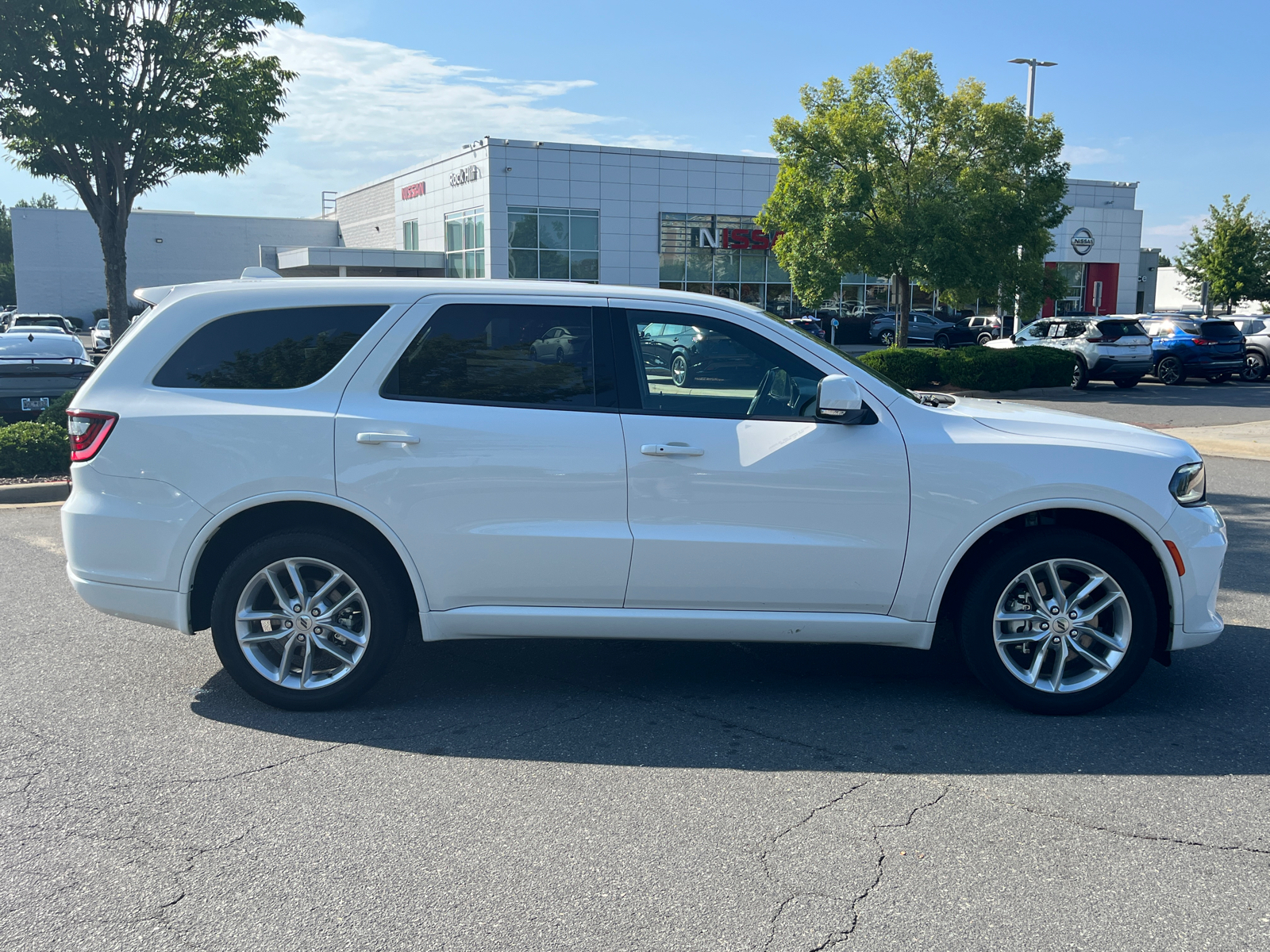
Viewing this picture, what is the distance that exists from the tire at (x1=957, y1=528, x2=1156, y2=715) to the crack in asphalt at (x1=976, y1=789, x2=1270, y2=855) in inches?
35.2

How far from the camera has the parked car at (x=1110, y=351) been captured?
24484 mm

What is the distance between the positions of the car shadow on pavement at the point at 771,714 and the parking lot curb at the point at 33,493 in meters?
6.42

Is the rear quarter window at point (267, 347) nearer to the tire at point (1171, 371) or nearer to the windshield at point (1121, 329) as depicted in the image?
the windshield at point (1121, 329)

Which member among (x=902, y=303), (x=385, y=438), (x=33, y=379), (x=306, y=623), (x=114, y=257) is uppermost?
(x=114, y=257)

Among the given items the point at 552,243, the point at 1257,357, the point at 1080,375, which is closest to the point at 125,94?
the point at 1080,375

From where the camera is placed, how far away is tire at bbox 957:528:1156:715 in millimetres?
4477

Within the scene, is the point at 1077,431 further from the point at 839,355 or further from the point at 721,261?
the point at 721,261

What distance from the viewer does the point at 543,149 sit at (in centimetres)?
4053

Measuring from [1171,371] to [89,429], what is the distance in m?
27.1

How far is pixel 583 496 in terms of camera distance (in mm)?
4418

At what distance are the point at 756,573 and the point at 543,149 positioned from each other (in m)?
38.6

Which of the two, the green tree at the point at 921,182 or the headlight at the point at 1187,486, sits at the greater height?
the green tree at the point at 921,182

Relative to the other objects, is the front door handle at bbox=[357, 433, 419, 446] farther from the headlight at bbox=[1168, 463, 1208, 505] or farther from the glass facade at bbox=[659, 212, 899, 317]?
the glass facade at bbox=[659, 212, 899, 317]

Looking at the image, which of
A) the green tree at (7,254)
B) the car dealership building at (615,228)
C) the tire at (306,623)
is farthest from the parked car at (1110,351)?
the green tree at (7,254)
